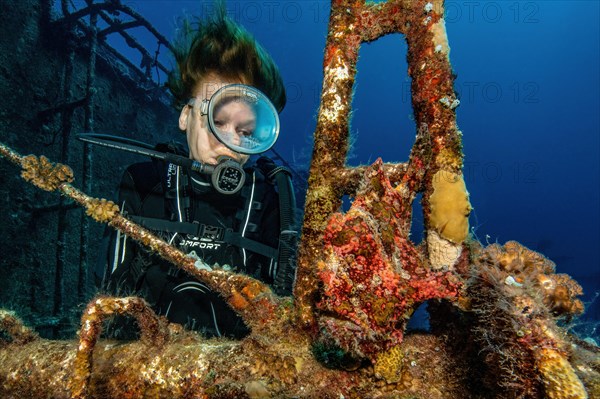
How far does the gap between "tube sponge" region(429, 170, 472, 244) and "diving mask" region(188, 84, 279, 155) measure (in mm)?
1907

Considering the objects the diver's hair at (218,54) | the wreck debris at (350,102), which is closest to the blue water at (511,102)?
the diver's hair at (218,54)

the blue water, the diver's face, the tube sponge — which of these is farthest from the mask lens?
the blue water

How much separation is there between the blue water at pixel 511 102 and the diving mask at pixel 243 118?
76.7 meters

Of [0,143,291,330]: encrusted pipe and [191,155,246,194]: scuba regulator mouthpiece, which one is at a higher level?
[191,155,246,194]: scuba regulator mouthpiece

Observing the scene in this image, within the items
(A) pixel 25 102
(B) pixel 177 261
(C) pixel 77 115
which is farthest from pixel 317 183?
(C) pixel 77 115

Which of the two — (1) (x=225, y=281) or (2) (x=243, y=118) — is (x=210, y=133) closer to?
(2) (x=243, y=118)

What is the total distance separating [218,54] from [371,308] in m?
3.12

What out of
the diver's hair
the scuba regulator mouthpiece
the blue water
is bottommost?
the scuba regulator mouthpiece

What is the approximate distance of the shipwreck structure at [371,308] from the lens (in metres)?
Answer: 1.12

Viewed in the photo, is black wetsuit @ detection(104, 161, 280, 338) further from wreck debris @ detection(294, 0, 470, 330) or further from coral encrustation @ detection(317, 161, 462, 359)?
coral encrustation @ detection(317, 161, 462, 359)

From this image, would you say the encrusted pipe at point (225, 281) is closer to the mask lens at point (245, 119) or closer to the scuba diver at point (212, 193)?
the scuba diver at point (212, 193)

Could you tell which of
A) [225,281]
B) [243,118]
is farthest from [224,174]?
[225,281]

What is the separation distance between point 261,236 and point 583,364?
2.58 m

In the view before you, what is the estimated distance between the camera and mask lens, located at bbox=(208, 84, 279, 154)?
3.03 meters
